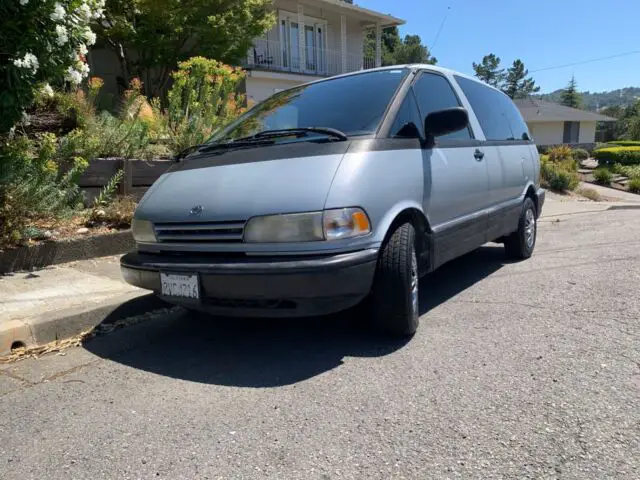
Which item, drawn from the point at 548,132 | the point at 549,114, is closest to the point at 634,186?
the point at 549,114

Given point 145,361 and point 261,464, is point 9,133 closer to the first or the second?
point 145,361

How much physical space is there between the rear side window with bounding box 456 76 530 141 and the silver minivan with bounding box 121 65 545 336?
70 centimetres

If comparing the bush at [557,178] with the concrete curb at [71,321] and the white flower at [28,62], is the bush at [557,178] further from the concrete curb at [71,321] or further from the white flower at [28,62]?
the white flower at [28,62]

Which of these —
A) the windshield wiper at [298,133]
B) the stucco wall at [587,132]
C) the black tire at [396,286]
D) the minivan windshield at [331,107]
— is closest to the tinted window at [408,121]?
the minivan windshield at [331,107]

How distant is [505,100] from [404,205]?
361cm

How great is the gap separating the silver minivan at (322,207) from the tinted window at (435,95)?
16 mm

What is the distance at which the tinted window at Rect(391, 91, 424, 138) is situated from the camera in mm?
3852

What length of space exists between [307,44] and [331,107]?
20.0 m

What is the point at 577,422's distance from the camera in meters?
2.60

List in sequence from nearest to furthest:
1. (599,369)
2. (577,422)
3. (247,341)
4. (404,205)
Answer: (577,422)
(599,369)
(404,205)
(247,341)

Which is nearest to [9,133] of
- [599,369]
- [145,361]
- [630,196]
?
[145,361]

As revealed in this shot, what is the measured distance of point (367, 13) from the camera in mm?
23172

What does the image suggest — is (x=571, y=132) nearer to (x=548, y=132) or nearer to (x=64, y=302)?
(x=548, y=132)

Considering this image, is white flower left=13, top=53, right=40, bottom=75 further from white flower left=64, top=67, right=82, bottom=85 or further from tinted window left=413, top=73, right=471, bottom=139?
tinted window left=413, top=73, right=471, bottom=139
